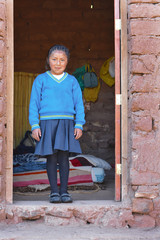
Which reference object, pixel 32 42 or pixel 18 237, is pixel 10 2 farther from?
pixel 32 42

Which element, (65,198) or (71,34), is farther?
(71,34)

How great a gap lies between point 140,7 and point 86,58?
388 cm

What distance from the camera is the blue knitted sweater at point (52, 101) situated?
3.62 m

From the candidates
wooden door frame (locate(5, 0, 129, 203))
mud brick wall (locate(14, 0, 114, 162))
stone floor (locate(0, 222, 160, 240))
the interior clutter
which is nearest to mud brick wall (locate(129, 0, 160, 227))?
wooden door frame (locate(5, 0, 129, 203))

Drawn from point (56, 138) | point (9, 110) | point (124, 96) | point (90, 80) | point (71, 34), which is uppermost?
point (71, 34)

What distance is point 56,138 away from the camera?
11.7 ft

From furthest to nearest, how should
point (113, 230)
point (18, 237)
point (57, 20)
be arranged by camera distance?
point (57, 20)
point (113, 230)
point (18, 237)

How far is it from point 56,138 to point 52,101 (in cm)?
37

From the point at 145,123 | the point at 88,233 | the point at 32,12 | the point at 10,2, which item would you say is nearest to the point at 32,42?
the point at 32,12

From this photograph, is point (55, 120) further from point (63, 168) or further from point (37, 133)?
point (63, 168)

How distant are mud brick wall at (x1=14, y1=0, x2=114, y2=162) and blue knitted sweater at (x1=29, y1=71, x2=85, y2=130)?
355 cm

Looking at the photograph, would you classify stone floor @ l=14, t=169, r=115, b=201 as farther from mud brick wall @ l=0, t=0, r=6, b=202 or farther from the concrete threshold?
mud brick wall @ l=0, t=0, r=6, b=202

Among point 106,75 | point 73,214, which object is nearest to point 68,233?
point 73,214

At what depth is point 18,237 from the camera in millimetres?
3070
